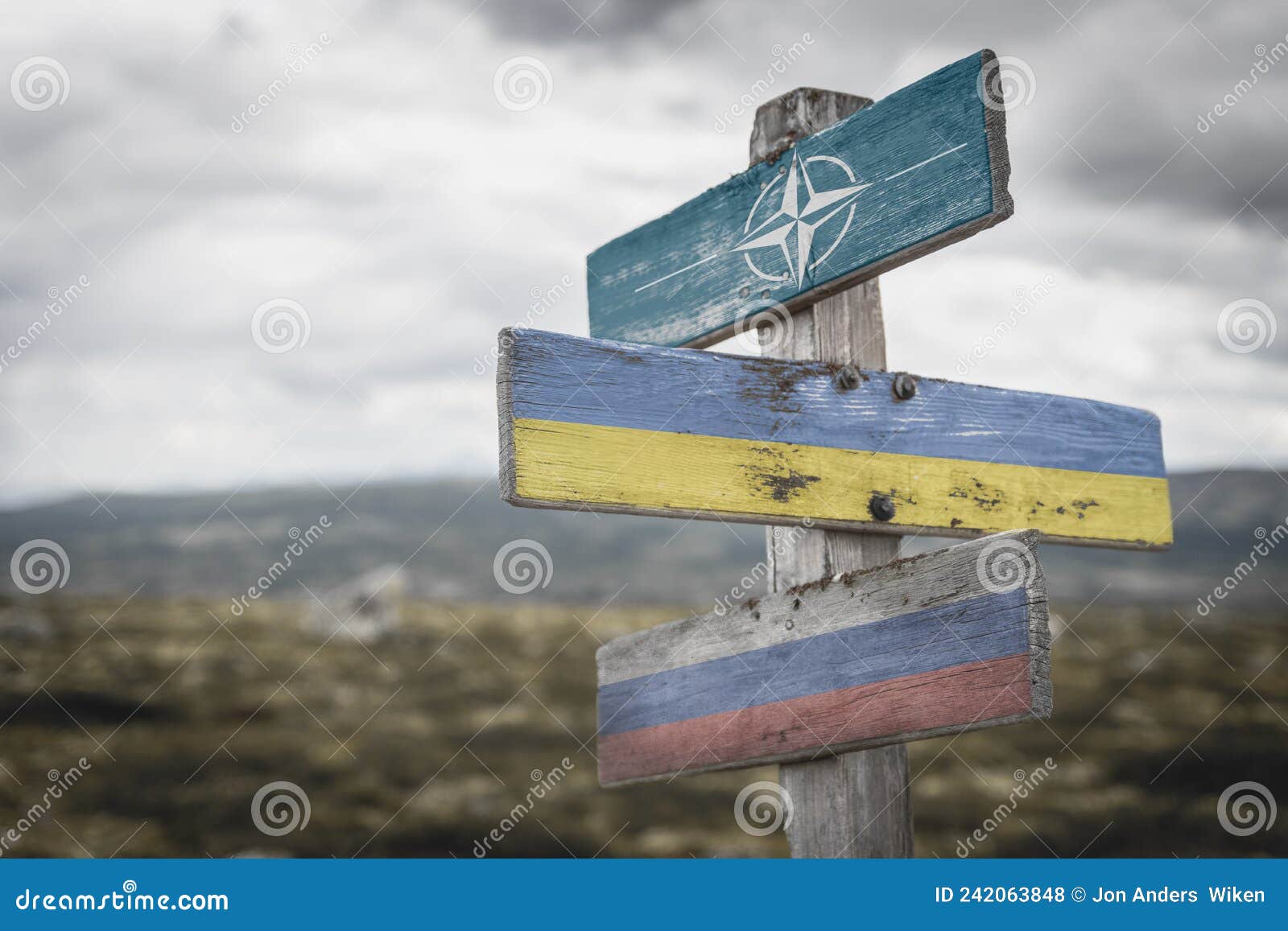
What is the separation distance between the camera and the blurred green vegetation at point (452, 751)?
19.6 m

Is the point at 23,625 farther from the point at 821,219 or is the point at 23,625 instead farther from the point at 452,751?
the point at 821,219

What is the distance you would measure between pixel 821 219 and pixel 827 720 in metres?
1.32

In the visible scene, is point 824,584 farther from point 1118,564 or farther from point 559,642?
point 1118,564

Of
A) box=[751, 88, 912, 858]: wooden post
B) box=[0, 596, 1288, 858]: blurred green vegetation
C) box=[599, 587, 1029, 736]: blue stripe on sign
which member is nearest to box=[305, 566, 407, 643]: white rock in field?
box=[0, 596, 1288, 858]: blurred green vegetation

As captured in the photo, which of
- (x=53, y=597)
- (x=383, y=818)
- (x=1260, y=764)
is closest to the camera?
(x=383, y=818)

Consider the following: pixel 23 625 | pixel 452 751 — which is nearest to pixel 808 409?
pixel 452 751

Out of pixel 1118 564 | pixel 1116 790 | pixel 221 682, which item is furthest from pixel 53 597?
pixel 1118 564

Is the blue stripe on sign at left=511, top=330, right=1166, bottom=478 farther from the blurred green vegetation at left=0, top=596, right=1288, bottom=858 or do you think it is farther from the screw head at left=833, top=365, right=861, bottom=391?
the blurred green vegetation at left=0, top=596, right=1288, bottom=858

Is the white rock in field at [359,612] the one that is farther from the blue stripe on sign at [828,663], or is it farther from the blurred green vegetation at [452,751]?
the blue stripe on sign at [828,663]

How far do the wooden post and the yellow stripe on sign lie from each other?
7.2 inches

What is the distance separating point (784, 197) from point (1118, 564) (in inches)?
7002

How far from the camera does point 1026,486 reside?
9.52ft

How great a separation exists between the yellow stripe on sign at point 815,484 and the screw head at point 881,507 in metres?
0.02

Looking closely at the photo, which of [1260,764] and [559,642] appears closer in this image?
[1260,764]
